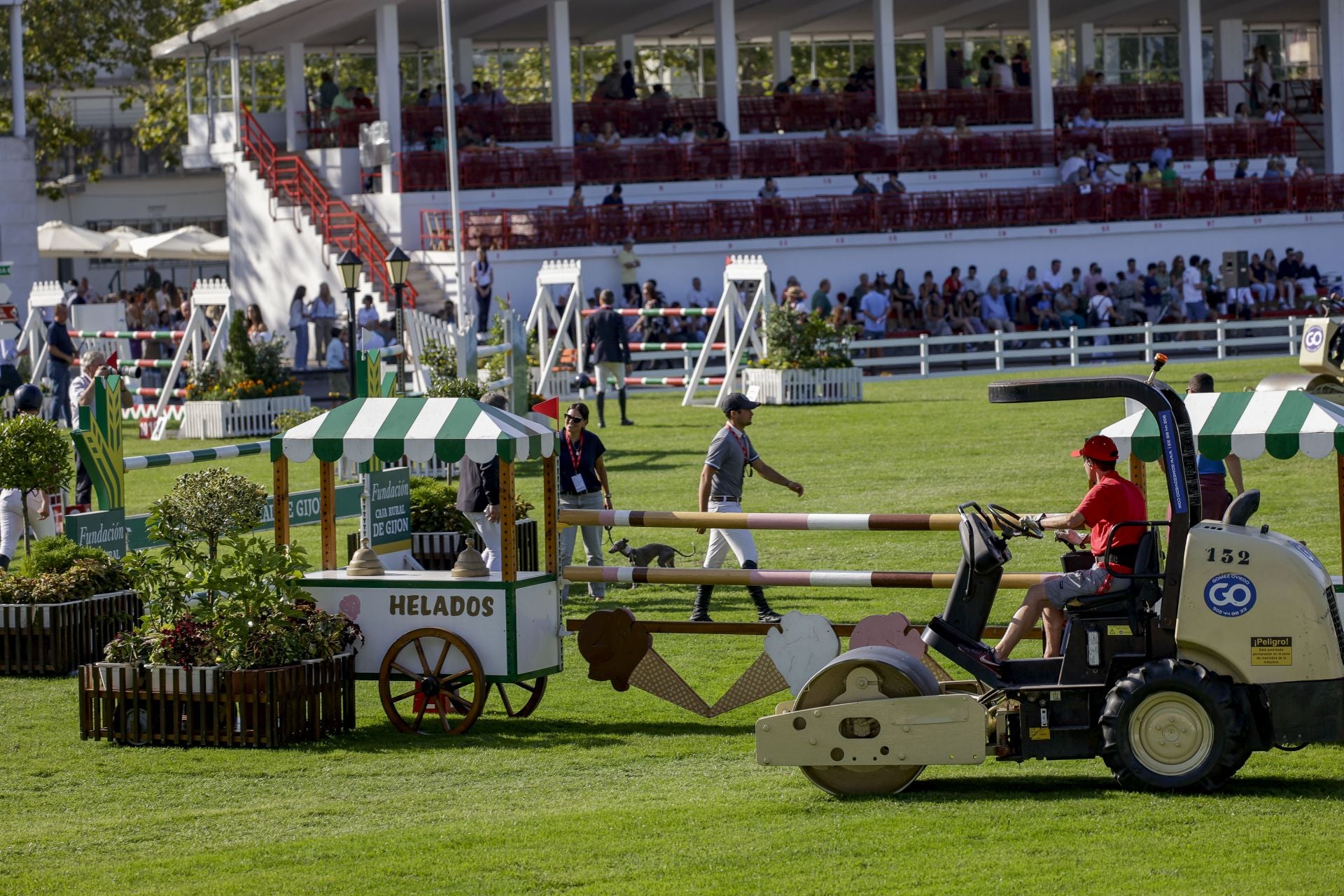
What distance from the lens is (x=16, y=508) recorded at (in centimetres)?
1606

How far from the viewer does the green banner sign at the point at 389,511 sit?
48.1 ft

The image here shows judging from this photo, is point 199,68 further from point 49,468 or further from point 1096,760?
point 1096,760

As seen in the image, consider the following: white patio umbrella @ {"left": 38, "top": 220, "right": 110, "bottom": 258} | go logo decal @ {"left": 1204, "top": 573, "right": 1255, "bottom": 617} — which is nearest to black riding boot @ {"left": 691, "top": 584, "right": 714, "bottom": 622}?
go logo decal @ {"left": 1204, "top": 573, "right": 1255, "bottom": 617}

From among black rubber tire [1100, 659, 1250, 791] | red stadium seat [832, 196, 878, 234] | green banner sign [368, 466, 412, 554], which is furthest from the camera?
red stadium seat [832, 196, 878, 234]

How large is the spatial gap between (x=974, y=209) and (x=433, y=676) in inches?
1293

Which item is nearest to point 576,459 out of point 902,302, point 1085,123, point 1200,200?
point 902,302

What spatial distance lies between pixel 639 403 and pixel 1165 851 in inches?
963

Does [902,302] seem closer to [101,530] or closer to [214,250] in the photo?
[214,250]

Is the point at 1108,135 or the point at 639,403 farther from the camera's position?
the point at 1108,135

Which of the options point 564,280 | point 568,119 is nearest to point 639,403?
point 564,280

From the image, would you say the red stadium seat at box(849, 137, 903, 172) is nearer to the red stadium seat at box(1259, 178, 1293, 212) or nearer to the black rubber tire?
the red stadium seat at box(1259, 178, 1293, 212)

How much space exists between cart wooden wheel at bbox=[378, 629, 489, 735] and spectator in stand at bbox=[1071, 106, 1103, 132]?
38.4 meters

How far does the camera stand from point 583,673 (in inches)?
540

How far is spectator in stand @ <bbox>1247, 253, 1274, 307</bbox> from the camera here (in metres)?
43.0
